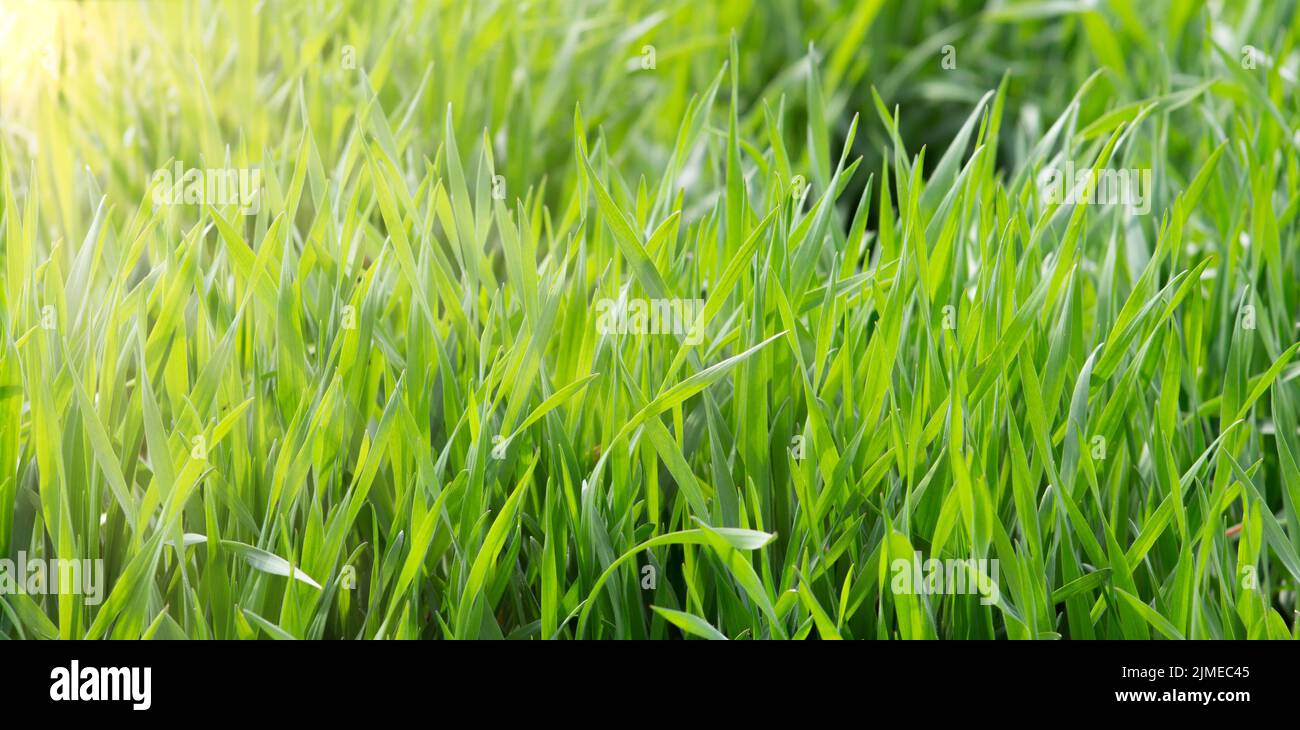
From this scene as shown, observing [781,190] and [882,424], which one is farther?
[781,190]

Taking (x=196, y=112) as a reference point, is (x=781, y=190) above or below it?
below

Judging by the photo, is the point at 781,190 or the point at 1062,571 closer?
the point at 1062,571

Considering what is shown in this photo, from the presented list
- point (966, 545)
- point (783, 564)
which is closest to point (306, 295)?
point (783, 564)

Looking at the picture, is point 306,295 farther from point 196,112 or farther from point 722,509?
point 196,112

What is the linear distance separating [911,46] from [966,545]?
1.39 m

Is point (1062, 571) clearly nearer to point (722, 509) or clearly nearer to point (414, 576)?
point (722, 509)

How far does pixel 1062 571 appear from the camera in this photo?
759mm

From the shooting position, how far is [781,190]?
893 mm

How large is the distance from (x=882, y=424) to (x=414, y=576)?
1.15 feet
